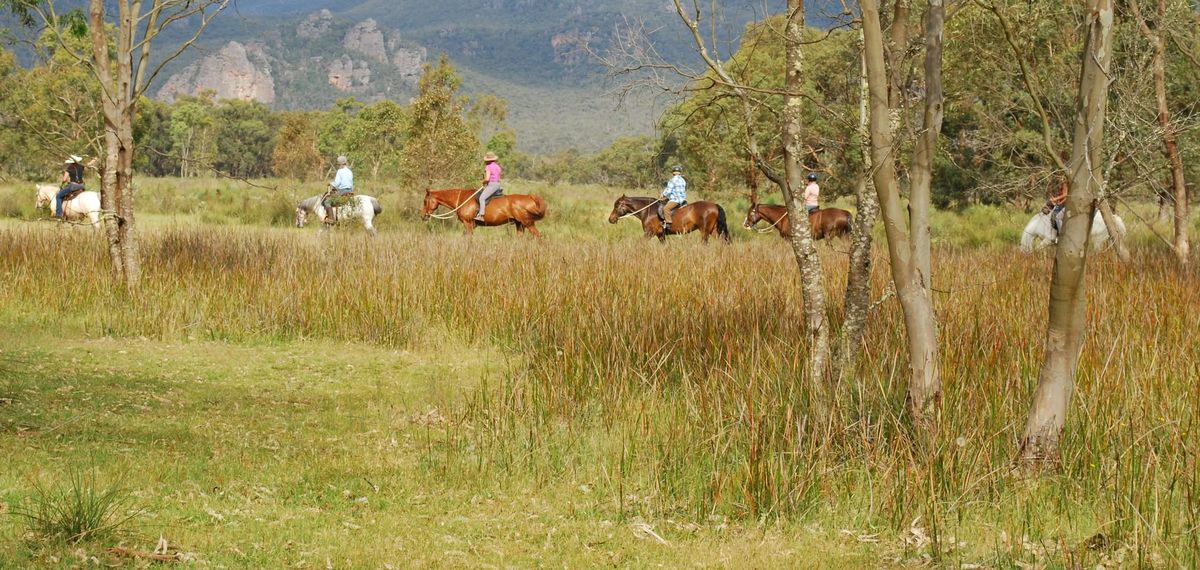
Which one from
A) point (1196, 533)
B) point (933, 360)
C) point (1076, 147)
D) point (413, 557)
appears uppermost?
point (1076, 147)

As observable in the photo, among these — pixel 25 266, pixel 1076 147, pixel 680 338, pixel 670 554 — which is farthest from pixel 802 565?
pixel 25 266

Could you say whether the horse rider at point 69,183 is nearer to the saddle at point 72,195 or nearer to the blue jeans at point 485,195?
the saddle at point 72,195

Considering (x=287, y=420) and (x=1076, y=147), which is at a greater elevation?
(x=1076, y=147)

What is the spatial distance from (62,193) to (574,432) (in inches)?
697

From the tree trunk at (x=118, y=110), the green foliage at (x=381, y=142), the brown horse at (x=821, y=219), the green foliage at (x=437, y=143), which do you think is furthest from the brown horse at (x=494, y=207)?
the green foliage at (x=381, y=142)

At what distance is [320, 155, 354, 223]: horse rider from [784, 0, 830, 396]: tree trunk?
50.1 feet

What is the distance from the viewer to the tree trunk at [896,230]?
5.11 metres

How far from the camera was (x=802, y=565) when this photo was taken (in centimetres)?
466

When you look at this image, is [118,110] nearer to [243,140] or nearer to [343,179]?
[343,179]

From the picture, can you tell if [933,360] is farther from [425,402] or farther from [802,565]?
[425,402]

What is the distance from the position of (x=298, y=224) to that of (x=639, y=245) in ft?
37.2

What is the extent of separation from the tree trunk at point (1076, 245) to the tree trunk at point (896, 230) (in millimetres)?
484

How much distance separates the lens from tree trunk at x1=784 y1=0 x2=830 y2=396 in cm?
575

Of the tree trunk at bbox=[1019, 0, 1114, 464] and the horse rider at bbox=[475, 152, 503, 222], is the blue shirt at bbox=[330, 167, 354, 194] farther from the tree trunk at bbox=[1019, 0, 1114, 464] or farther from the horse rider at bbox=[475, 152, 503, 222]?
the tree trunk at bbox=[1019, 0, 1114, 464]
